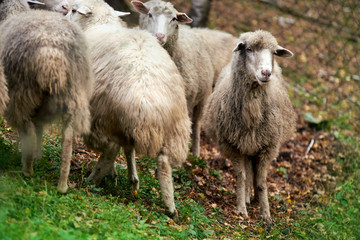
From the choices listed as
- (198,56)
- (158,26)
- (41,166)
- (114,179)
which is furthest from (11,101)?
(198,56)

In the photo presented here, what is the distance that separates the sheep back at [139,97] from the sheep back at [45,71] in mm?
298

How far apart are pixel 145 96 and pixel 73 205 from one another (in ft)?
3.90

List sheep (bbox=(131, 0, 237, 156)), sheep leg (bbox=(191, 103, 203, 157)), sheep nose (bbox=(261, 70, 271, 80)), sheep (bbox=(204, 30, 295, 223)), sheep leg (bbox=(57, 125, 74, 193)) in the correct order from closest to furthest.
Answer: sheep leg (bbox=(57, 125, 74, 193))
sheep nose (bbox=(261, 70, 271, 80))
sheep (bbox=(204, 30, 295, 223))
sheep (bbox=(131, 0, 237, 156))
sheep leg (bbox=(191, 103, 203, 157))

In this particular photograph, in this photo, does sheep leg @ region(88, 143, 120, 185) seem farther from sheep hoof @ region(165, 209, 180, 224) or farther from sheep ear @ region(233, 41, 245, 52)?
sheep ear @ region(233, 41, 245, 52)

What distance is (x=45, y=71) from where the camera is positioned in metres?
4.21

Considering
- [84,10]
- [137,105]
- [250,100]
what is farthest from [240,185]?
[84,10]

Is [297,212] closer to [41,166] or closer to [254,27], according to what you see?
[41,166]

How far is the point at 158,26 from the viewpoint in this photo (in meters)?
6.68

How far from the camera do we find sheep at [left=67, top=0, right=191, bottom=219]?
4621 millimetres

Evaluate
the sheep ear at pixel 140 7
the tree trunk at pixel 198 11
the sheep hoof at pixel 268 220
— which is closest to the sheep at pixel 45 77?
the sheep ear at pixel 140 7

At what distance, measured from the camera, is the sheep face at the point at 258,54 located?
229 inches

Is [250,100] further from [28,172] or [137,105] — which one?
[28,172]

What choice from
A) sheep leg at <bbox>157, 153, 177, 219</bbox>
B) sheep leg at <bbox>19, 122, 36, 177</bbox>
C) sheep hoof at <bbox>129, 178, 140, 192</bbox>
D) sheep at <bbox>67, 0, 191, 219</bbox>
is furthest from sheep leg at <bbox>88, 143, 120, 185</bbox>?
sheep leg at <bbox>19, 122, 36, 177</bbox>

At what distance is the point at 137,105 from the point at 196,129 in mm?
4023
